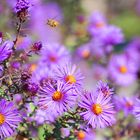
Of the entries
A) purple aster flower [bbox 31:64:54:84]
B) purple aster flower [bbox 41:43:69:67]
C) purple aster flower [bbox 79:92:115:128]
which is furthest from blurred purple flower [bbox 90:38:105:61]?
purple aster flower [bbox 79:92:115:128]

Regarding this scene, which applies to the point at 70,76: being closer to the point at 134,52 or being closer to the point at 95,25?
the point at 95,25

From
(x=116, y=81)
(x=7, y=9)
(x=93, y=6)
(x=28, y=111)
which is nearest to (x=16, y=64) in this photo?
(x=28, y=111)

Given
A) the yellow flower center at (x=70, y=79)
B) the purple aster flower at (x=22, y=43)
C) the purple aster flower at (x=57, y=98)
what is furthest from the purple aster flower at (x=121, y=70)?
the purple aster flower at (x=57, y=98)

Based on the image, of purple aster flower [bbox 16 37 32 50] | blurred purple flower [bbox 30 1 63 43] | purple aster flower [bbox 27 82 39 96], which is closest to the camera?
purple aster flower [bbox 27 82 39 96]

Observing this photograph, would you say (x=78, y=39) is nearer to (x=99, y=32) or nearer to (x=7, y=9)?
(x=99, y=32)

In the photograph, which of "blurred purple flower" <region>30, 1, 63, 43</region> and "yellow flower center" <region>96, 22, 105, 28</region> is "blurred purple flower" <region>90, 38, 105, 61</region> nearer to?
"yellow flower center" <region>96, 22, 105, 28</region>
